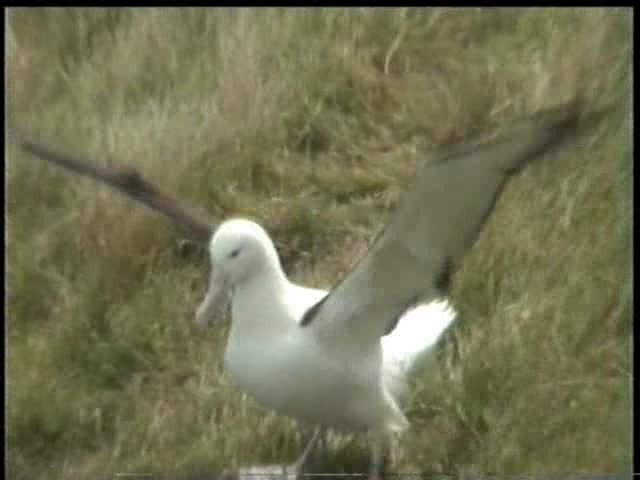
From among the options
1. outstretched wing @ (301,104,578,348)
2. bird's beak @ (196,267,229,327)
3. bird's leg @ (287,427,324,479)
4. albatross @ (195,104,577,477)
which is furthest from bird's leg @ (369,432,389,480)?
bird's beak @ (196,267,229,327)

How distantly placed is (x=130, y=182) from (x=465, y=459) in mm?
1199

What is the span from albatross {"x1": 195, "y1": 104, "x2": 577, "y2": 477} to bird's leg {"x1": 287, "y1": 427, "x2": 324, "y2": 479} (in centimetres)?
19

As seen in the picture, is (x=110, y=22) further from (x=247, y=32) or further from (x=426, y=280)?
(x=426, y=280)

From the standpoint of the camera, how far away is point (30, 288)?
7660mm

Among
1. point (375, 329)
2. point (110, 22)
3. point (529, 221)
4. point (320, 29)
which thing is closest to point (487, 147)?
point (375, 329)

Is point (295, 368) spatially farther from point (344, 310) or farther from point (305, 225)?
point (305, 225)

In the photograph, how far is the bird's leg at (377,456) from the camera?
586 cm

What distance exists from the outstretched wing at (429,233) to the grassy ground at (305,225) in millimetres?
644

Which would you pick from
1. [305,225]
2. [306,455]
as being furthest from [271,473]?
[305,225]

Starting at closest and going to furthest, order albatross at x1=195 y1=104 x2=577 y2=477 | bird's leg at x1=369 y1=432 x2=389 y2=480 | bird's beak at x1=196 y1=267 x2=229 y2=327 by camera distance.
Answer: albatross at x1=195 y1=104 x2=577 y2=477, bird's beak at x1=196 y1=267 x2=229 y2=327, bird's leg at x1=369 y1=432 x2=389 y2=480

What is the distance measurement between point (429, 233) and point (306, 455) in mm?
985

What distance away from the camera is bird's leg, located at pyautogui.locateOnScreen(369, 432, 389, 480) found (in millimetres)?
5855

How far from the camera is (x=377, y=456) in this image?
5.88m

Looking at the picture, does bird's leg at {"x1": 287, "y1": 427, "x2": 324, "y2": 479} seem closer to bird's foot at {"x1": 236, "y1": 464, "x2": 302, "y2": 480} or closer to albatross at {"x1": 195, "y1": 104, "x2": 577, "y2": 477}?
bird's foot at {"x1": 236, "y1": 464, "x2": 302, "y2": 480}
